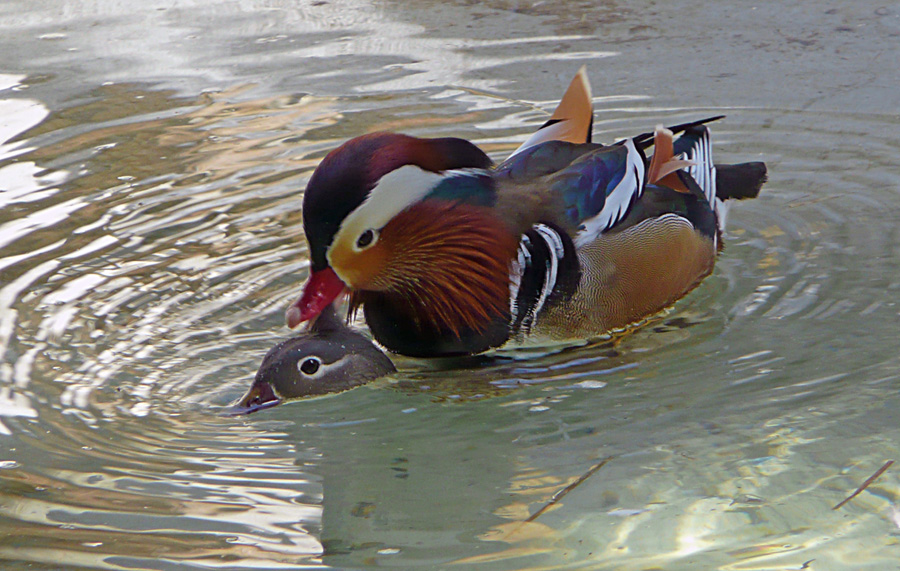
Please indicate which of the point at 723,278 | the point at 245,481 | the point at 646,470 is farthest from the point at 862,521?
the point at 723,278

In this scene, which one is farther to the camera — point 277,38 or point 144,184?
point 277,38

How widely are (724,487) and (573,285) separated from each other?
108cm

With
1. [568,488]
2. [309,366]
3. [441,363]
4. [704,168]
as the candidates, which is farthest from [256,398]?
[704,168]

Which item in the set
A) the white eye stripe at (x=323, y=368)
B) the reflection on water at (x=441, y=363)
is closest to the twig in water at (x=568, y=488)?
the reflection on water at (x=441, y=363)

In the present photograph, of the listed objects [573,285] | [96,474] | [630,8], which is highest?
[630,8]

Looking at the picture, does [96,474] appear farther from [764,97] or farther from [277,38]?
[277,38]

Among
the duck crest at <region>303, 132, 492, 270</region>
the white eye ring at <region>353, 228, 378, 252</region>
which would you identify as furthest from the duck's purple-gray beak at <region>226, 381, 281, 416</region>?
the white eye ring at <region>353, 228, 378, 252</region>

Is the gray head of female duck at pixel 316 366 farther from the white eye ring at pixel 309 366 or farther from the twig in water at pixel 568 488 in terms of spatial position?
the twig in water at pixel 568 488

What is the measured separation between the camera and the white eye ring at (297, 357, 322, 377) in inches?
135

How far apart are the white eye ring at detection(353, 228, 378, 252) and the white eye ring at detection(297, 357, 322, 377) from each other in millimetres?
362

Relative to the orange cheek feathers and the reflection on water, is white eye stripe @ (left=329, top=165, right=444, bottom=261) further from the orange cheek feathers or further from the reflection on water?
the reflection on water

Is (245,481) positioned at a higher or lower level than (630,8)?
lower

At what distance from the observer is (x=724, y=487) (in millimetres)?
2684

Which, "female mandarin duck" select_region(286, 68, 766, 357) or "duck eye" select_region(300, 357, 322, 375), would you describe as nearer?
"female mandarin duck" select_region(286, 68, 766, 357)
